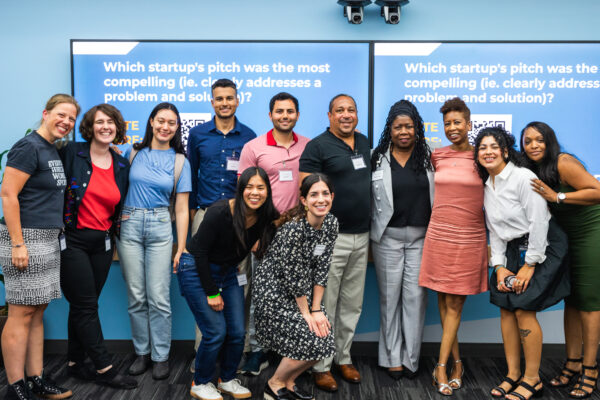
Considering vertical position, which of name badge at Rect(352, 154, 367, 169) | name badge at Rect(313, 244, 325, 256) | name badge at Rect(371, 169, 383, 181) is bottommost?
name badge at Rect(313, 244, 325, 256)

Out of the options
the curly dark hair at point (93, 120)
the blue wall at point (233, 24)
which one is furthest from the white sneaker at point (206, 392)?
the curly dark hair at point (93, 120)

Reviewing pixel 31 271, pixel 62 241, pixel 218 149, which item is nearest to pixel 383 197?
pixel 218 149

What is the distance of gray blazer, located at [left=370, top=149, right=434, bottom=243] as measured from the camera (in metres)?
2.73

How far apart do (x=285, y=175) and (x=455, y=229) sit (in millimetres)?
1027

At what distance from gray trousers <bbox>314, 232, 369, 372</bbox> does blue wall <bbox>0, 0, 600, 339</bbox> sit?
52 cm

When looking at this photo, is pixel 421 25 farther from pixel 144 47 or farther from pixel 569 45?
pixel 144 47

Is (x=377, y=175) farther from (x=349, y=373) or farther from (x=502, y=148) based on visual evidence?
(x=349, y=373)

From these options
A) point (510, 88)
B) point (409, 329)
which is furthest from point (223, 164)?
point (510, 88)

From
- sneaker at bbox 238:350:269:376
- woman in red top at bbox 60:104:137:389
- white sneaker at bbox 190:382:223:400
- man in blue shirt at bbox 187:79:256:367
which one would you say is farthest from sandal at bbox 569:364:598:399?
woman in red top at bbox 60:104:137:389

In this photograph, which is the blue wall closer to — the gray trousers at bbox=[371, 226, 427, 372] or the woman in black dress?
the gray trousers at bbox=[371, 226, 427, 372]

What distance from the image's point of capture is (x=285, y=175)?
2768mm

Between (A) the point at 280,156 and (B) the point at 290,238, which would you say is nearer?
(B) the point at 290,238

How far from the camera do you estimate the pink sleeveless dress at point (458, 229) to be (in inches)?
102

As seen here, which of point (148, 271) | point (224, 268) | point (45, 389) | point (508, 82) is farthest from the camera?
point (508, 82)
